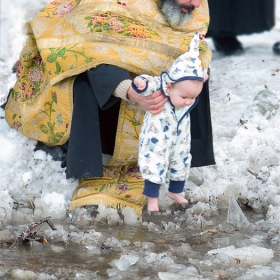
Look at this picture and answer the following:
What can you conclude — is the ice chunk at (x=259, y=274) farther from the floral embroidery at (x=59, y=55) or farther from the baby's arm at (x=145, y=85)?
the floral embroidery at (x=59, y=55)

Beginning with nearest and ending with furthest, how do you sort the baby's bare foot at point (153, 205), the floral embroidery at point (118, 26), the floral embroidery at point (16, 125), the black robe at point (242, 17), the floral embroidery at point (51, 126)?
the baby's bare foot at point (153, 205) < the floral embroidery at point (118, 26) < the floral embroidery at point (51, 126) < the floral embroidery at point (16, 125) < the black robe at point (242, 17)

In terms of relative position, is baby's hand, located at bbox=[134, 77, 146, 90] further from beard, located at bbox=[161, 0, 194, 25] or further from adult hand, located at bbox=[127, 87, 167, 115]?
beard, located at bbox=[161, 0, 194, 25]

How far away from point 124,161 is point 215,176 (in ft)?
1.87

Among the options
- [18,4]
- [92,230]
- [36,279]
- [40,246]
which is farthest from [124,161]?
[18,4]

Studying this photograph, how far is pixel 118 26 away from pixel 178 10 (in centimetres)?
36

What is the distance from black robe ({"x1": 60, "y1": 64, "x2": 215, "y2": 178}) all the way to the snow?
0.61 feet

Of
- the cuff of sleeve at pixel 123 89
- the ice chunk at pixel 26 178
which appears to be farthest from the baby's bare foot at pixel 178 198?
the ice chunk at pixel 26 178

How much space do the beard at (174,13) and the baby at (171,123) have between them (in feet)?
2.15

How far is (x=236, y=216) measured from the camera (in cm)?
364

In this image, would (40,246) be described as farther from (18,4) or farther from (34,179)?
(18,4)

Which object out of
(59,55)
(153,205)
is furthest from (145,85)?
(59,55)

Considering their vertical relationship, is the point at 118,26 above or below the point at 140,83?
above

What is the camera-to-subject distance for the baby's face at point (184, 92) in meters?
3.17

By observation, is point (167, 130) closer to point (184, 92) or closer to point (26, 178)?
point (184, 92)
